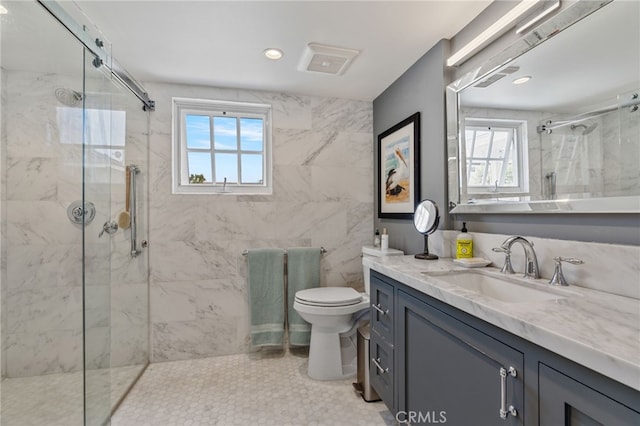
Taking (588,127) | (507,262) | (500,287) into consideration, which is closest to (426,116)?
(588,127)

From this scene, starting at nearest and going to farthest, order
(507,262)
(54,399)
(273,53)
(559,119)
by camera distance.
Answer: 1. (559,119)
2. (507,262)
3. (54,399)
4. (273,53)

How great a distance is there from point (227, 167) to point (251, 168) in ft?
0.67

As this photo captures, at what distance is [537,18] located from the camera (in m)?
1.23

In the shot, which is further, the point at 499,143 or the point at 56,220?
the point at 56,220

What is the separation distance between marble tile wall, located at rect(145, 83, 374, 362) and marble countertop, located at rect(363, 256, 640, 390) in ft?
5.02

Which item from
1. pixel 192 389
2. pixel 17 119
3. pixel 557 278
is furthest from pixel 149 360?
Answer: pixel 557 278

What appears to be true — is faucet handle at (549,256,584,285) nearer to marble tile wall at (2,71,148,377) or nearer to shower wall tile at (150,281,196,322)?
marble tile wall at (2,71,148,377)

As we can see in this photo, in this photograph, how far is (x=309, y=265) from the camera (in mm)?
2467

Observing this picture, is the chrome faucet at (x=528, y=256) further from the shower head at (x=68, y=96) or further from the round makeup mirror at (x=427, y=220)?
the shower head at (x=68, y=96)

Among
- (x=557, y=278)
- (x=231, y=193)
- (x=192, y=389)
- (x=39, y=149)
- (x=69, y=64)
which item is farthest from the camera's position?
(x=231, y=193)

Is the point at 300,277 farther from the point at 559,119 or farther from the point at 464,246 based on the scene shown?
the point at 559,119

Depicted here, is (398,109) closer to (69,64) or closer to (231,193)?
(231,193)

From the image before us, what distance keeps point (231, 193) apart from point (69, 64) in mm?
1233

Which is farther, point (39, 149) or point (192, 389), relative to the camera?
point (192, 389)
